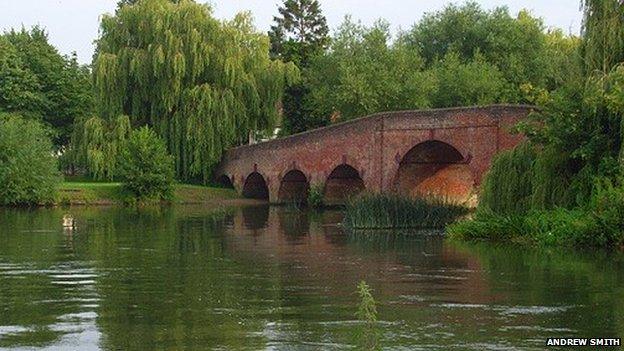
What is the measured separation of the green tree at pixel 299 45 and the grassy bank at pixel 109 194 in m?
8.45

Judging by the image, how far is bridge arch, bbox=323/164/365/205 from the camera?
168 ft

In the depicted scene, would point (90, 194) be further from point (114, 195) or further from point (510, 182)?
point (510, 182)

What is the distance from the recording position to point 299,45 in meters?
65.1

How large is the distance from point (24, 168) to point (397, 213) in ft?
71.2

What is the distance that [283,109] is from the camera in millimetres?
61969

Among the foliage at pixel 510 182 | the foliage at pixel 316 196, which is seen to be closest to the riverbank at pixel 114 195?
the foliage at pixel 316 196

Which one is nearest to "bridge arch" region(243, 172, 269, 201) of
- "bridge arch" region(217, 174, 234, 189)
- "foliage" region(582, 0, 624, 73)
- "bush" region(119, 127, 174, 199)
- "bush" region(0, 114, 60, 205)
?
"bridge arch" region(217, 174, 234, 189)

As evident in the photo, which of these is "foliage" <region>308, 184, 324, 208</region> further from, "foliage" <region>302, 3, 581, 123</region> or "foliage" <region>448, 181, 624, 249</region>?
"foliage" <region>448, 181, 624, 249</region>

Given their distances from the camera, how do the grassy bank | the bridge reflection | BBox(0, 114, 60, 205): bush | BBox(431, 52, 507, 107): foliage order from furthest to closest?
1. BBox(431, 52, 507, 107): foliage
2. the grassy bank
3. BBox(0, 114, 60, 205): bush
4. the bridge reflection

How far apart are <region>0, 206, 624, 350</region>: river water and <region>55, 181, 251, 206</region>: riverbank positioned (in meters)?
21.1

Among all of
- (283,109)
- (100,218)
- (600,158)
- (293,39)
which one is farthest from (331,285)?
(293,39)

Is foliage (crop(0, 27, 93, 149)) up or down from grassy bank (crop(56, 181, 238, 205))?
up

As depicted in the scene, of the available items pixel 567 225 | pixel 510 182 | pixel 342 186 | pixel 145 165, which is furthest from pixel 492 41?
pixel 567 225

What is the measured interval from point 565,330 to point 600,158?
1252 cm
